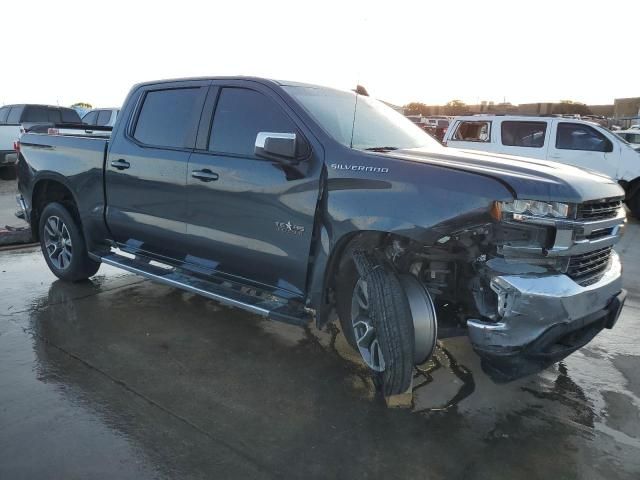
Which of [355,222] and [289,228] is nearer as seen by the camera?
[355,222]

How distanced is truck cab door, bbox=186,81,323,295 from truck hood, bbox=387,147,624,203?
A: 2.23 feet

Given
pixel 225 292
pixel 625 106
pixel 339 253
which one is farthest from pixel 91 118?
pixel 625 106

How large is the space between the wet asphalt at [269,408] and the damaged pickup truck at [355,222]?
41 cm

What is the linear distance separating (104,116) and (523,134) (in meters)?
11.8

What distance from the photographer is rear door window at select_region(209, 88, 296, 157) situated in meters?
3.79

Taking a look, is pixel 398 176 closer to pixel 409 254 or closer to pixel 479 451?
pixel 409 254

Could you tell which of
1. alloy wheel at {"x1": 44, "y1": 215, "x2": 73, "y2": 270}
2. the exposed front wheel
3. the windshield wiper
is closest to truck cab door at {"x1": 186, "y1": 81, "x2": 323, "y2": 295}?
the windshield wiper

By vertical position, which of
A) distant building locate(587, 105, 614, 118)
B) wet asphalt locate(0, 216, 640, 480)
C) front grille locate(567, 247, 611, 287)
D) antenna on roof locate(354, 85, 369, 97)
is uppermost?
distant building locate(587, 105, 614, 118)

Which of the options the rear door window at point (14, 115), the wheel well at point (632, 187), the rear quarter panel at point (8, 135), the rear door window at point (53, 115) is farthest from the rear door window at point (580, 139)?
the rear door window at point (14, 115)

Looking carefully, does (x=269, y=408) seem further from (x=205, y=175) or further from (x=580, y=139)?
(x=580, y=139)

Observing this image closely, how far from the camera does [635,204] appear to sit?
37.3ft

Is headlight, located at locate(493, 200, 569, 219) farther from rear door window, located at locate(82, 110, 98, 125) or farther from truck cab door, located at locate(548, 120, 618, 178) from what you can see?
rear door window, located at locate(82, 110, 98, 125)

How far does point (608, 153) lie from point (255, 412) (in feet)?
33.7

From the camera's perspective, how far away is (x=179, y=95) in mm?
4500
